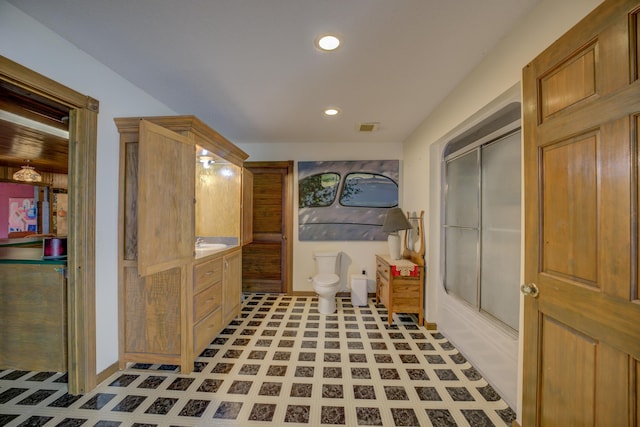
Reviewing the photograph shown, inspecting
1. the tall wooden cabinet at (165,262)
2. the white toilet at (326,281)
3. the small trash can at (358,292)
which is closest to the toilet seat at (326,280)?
the white toilet at (326,281)

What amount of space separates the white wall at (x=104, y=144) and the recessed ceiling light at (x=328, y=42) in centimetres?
166

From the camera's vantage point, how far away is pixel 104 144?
1.92 meters

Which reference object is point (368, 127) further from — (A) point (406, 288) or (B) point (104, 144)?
(B) point (104, 144)

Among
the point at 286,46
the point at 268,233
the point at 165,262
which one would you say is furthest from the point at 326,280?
the point at 286,46

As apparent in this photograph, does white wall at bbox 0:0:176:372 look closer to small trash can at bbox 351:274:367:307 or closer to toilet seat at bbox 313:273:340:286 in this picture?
toilet seat at bbox 313:273:340:286

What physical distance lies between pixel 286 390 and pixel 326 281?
149 centimetres

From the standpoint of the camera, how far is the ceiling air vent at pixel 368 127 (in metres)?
3.07

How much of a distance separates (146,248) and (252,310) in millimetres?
1966

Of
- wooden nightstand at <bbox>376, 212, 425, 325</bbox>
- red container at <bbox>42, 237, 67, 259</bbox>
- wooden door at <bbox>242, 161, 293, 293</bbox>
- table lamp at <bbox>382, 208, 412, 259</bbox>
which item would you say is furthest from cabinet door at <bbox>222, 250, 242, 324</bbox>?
table lamp at <bbox>382, 208, 412, 259</bbox>

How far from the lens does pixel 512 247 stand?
179 centimetres

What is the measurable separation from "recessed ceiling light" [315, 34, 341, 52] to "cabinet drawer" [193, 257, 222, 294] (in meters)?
1.97

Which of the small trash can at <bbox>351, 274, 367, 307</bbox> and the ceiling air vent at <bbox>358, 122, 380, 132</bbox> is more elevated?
the ceiling air vent at <bbox>358, 122, 380, 132</bbox>

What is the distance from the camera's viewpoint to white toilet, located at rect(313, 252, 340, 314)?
3162 mm

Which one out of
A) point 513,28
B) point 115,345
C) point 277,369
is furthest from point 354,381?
point 513,28
